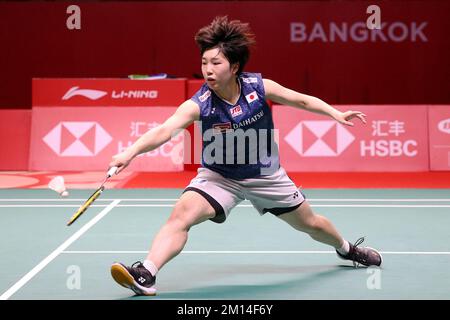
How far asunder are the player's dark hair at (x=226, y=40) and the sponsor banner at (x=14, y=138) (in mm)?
6979

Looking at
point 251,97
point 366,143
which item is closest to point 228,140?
point 251,97

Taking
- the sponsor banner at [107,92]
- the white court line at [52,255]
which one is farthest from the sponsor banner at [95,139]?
the white court line at [52,255]

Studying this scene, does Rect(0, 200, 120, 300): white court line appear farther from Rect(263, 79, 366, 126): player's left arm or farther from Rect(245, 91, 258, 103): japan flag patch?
Rect(263, 79, 366, 126): player's left arm

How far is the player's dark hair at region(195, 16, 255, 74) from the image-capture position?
4.79m

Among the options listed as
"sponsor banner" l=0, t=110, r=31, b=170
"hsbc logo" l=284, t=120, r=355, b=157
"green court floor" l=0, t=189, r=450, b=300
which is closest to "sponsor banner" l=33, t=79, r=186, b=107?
"sponsor banner" l=0, t=110, r=31, b=170

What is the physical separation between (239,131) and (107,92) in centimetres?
687

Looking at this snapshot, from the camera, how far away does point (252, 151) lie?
491 centimetres

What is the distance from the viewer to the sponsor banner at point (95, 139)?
36.4 ft

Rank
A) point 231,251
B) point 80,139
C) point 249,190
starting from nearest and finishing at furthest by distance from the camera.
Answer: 1. point 249,190
2. point 231,251
3. point 80,139

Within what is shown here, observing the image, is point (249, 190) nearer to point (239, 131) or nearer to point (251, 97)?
point (239, 131)

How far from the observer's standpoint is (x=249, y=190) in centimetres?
493

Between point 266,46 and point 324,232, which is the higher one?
point 266,46

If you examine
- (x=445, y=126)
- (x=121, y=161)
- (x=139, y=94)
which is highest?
(x=139, y=94)

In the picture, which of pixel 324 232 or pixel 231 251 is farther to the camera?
pixel 231 251
